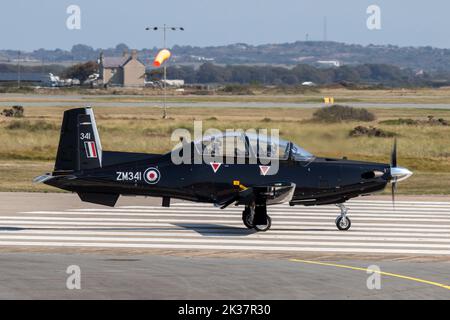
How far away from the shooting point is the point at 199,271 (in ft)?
50.3

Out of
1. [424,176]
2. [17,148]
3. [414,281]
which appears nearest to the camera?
[414,281]

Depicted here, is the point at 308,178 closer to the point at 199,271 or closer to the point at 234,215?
the point at 234,215

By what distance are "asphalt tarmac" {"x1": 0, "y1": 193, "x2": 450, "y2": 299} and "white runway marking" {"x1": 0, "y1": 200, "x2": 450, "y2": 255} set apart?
0.02 meters

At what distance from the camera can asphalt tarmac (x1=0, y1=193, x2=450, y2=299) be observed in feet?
45.0

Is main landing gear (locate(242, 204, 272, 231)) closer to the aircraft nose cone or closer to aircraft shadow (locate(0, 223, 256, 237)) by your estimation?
aircraft shadow (locate(0, 223, 256, 237))

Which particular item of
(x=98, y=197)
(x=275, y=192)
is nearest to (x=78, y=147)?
(x=98, y=197)

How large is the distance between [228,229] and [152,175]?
2.12 m

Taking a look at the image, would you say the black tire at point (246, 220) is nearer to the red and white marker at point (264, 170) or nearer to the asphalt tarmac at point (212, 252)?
the asphalt tarmac at point (212, 252)

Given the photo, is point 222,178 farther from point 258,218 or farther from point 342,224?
point 342,224

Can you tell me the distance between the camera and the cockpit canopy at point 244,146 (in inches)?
802

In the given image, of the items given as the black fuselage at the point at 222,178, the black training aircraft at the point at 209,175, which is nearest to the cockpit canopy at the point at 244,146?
the black training aircraft at the point at 209,175

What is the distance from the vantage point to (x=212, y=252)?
17.8 meters
